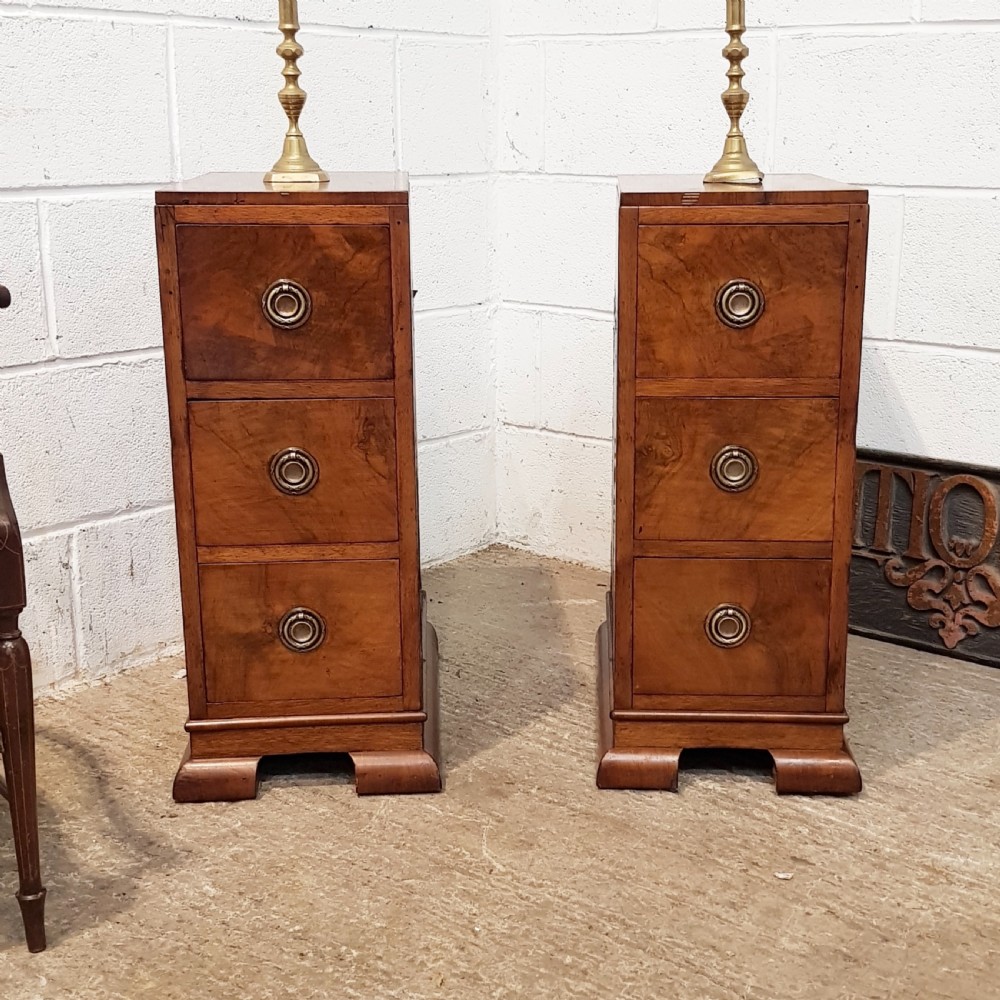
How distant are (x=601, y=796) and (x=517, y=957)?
1.30 ft

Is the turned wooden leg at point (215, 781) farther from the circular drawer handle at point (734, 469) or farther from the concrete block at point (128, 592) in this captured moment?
the circular drawer handle at point (734, 469)

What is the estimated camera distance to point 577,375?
8.73 feet

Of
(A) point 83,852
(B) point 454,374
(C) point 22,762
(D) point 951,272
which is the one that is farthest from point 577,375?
(C) point 22,762

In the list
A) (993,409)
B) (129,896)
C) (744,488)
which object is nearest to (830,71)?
(993,409)

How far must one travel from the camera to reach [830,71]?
7.22 feet

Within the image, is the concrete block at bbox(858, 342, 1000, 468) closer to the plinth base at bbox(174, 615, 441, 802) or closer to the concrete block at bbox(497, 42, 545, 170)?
the concrete block at bbox(497, 42, 545, 170)

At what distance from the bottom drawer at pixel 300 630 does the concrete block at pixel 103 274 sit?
588mm

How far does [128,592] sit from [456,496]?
819 mm

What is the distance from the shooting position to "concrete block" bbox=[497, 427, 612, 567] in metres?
2.69

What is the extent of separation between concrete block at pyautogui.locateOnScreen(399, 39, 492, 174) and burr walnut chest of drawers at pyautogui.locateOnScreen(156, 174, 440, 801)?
759 millimetres

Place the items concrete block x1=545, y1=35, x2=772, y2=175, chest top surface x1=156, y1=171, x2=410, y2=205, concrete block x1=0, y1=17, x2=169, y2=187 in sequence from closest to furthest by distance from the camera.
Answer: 1. chest top surface x1=156, y1=171, x2=410, y2=205
2. concrete block x1=0, y1=17, x2=169, y2=187
3. concrete block x1=545, y1=35, x2=772, y2=175

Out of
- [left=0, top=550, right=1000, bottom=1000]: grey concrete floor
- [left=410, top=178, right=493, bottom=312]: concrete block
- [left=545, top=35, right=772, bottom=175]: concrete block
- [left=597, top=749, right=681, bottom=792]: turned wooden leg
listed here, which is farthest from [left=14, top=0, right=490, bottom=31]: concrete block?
[left=597, top=749, right=681, bottom=792]: turned wooden leg

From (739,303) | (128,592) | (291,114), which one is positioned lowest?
(128,592)

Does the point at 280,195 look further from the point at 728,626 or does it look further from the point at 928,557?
the point at 928,557
